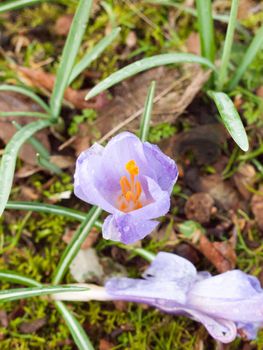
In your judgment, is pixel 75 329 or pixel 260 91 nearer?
pixel 75 329

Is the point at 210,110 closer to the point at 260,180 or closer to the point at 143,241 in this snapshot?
the point at 260,180

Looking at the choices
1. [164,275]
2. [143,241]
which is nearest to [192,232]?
[143,241]

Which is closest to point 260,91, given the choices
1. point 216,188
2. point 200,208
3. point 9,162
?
point 216,188

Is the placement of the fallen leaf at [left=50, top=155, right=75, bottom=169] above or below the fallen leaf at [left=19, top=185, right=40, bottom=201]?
above

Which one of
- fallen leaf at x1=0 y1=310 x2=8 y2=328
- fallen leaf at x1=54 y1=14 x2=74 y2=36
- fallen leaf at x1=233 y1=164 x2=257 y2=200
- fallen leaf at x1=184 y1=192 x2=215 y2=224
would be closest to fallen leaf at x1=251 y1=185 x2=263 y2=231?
fallen leaf at x1=233 y1=164 x2=257 y2=200

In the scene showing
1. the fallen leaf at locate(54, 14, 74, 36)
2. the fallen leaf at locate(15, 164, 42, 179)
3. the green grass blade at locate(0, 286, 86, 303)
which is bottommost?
the fallen leaf at locate(15, 164, 42, 179)

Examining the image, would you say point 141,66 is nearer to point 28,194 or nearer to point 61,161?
point 61,161

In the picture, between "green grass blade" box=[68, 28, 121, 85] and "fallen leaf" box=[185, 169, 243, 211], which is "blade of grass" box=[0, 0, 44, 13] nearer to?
"green grass blade" box=[68, 28, 121, 85]
